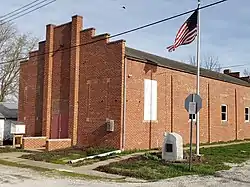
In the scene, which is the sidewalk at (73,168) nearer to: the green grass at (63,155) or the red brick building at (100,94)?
the green grass at (63,155)

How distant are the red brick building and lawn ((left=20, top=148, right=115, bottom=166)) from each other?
944mm

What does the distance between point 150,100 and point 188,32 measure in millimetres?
5677

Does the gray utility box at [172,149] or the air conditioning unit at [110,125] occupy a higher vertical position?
the air conditioning unit at [110,125]

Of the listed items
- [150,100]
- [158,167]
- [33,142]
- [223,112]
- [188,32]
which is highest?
[188,32]

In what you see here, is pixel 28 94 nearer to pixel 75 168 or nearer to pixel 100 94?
pixel 100 94

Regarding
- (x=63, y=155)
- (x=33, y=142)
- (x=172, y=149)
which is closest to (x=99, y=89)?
(x=63, y=155)

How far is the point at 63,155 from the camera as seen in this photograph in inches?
789

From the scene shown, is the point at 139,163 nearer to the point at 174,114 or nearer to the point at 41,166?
the point at 41,166

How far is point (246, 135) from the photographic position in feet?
113

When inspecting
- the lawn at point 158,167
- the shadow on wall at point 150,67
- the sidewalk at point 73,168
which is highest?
the shadow on wall at point 150,67

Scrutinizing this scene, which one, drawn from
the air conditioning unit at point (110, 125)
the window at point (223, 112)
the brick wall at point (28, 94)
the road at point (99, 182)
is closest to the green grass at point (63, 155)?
the air conditioning unit at point (110, 125)

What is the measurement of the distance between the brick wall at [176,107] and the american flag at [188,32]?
3.93m

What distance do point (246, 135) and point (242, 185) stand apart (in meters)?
23.6

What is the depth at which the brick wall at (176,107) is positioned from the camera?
21.7 meters
